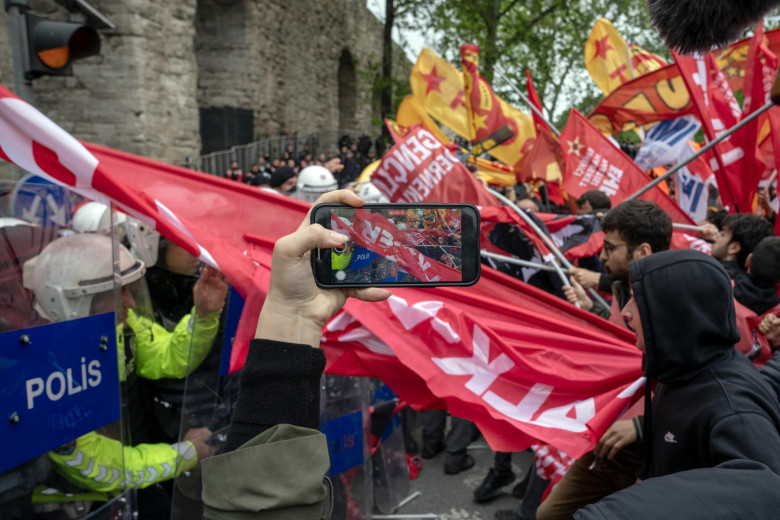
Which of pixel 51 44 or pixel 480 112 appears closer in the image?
pixel 51 44

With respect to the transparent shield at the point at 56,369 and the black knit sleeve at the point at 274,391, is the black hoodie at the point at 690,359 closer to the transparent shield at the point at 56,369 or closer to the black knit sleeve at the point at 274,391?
the black knit sleeve at the point at 274,391

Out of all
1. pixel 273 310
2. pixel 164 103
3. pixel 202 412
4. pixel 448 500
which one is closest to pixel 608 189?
pixel 448 500

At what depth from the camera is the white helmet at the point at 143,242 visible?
3.30 meters

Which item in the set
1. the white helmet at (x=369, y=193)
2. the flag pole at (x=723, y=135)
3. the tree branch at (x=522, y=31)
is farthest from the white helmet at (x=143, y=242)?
the tree branch at (x=522, y=31)

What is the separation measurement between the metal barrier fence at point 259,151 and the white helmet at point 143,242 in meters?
10.7

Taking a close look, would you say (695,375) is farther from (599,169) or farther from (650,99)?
(650,99)

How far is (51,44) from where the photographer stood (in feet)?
15.5

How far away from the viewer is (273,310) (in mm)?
1265

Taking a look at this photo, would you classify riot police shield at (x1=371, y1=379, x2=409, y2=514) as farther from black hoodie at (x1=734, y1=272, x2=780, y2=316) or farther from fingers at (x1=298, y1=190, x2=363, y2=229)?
fingers at (x1=298, y1=190, x2=363, y2=229)

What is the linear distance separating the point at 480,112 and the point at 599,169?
2462mm

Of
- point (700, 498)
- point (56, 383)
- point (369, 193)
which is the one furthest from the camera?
point (369, 193)

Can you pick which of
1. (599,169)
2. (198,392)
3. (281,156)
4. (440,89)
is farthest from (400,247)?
(281,156)

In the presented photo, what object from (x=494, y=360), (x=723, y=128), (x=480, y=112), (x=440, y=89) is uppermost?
(x=440, y=89)

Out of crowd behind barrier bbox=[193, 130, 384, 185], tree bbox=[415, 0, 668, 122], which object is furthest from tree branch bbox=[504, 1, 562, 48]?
crowd behind barrier bbox=[193, 130, 384, 185]
